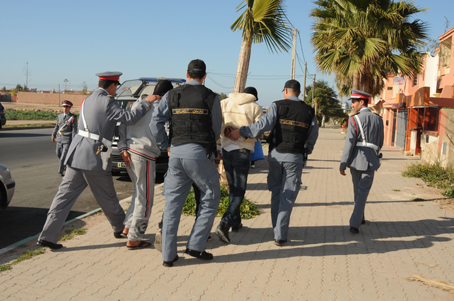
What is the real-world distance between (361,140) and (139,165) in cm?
306

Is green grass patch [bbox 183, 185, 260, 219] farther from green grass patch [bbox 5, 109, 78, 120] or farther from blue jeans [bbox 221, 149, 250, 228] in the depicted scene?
green grass patch [bbox 5, 109, 78, 120]

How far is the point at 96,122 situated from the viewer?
15.7 feet

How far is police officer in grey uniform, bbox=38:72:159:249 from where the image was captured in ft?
15.5

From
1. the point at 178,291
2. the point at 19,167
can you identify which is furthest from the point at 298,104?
the point at 19,167

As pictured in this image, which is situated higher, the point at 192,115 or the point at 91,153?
the point at 192,115

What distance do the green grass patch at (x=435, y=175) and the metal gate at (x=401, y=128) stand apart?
10091 millimetres

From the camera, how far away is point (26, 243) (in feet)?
16.5

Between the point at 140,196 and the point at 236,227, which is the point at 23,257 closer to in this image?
the point at 140,196

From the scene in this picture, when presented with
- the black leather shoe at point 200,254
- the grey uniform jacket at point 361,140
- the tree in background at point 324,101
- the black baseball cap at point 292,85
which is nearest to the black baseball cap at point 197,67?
the black baseball cap at point 292,85

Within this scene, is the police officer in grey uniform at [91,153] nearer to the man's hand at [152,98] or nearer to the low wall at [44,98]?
the man's hand at [152,98]

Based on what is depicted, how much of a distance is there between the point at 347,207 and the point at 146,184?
13.8 feet

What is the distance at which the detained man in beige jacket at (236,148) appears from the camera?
527 cm

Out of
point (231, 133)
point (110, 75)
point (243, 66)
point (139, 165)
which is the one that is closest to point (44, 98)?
point (243, 66)

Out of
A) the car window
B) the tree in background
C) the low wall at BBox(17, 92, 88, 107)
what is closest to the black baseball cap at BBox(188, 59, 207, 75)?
the car window
